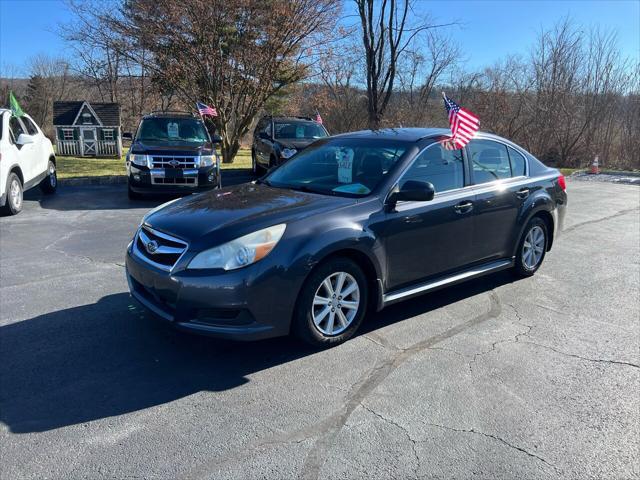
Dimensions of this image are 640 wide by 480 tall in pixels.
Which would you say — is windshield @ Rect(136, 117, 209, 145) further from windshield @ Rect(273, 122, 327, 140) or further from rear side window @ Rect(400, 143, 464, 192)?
rear side window @ Rect(400, 143, 464, 192)

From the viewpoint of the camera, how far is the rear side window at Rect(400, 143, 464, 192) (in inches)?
179

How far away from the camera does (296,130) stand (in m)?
14.1

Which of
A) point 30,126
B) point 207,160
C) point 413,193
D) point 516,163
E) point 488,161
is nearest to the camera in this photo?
point 413,193

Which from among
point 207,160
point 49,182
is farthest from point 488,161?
point 49,182

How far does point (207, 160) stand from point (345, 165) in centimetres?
630

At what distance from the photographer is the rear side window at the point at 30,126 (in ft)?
34.1

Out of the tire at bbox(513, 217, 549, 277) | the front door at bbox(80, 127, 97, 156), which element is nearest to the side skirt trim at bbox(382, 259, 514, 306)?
the tire at bbox(513, 217, 549, 277)

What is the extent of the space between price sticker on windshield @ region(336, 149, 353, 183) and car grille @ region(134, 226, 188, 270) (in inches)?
64.3

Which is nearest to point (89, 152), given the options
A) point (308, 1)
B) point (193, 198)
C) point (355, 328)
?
point (308, 1)

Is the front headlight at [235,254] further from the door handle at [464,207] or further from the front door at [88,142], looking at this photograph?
the front door at [88,142]

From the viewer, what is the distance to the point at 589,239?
318 inches

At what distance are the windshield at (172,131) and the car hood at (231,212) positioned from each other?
6966 mm

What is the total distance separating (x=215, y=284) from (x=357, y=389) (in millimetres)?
1182

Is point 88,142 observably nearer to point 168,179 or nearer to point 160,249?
point 168,179
